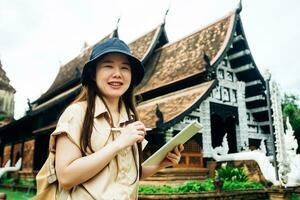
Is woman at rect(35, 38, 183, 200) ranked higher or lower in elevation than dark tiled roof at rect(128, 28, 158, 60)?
lower

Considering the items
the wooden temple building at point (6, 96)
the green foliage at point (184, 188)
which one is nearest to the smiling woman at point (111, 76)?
the green foliage at point (184, 188)

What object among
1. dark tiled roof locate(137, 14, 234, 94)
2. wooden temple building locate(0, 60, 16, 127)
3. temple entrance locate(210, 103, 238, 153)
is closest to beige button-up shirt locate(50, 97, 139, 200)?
dark tiled roof locate(137, 14, 234, 94)

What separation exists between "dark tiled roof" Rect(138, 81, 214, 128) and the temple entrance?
0.97 meters

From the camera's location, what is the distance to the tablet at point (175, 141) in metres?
1.39

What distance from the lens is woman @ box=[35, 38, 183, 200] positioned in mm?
1163

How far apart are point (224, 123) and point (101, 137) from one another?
12.3 m

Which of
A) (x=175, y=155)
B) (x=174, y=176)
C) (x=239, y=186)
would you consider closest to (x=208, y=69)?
(x=174, y=176)

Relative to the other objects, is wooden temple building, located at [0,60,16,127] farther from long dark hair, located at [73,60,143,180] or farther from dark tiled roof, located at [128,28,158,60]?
long dark hair, located at [73,60,143,180]

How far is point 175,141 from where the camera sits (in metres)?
1.49

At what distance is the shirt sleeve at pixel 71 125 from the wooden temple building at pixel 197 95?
23.4 ft

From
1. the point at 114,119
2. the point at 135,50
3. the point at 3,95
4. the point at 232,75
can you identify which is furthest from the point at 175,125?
the point at 3,95

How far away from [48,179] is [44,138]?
13.4m

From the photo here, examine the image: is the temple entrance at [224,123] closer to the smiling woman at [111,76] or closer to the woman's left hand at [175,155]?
the woman's left hand at [175,155]

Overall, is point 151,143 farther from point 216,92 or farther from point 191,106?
point 216,92
